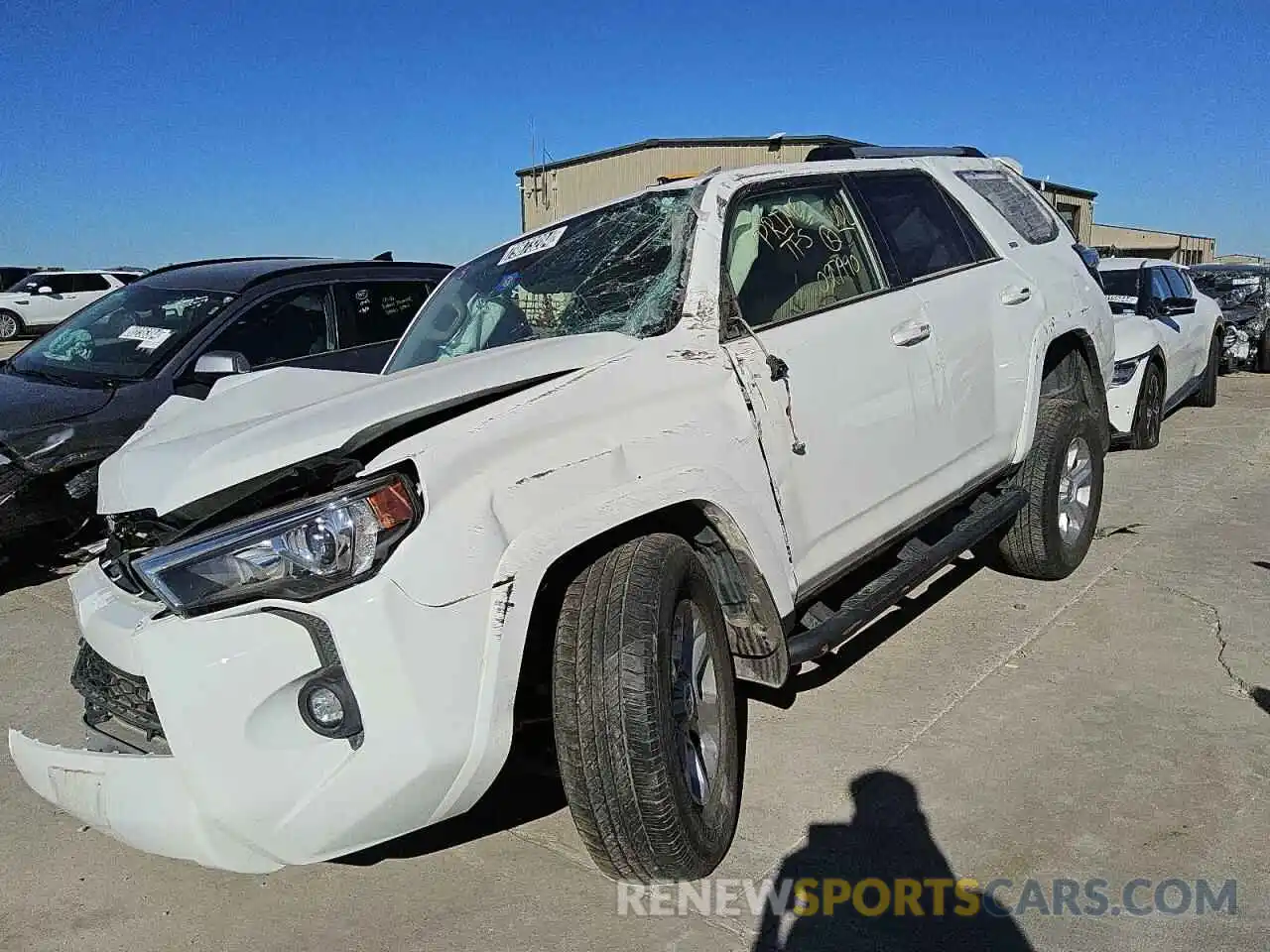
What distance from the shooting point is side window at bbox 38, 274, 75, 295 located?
984 inches

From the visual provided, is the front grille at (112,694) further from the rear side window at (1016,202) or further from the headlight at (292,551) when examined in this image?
the rear side window at (1016,202)

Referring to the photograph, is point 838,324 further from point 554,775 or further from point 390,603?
point 390,603

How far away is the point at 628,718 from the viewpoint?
2.44m

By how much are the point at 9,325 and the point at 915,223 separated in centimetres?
2618

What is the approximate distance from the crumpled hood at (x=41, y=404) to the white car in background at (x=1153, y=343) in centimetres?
671

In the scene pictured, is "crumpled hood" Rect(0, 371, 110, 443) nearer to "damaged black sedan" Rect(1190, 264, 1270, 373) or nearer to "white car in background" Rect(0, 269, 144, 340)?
"damaged black sedan" Rect(1190, 264, 1270, 373)

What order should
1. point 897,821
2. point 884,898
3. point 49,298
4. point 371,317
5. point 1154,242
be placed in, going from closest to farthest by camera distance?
1. point 884,898
2. point 897,821
3. point 371,317
4. point 49,298
5. point 1154,242

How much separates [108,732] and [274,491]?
76 cm

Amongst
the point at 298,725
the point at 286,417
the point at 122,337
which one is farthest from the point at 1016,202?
the point at 122,337

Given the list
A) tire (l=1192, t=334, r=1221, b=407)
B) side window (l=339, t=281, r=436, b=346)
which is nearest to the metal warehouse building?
tire (l=1192, t=334, r=1221, b=407)

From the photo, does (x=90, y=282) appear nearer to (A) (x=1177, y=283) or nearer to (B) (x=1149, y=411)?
(A) (x=1177, y=283)

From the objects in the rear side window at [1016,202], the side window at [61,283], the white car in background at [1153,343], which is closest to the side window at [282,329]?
the rear side window at [1016,202]

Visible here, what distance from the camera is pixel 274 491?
7.74 ft

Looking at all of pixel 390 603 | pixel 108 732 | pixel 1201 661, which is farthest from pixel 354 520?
pixel 1201 661
